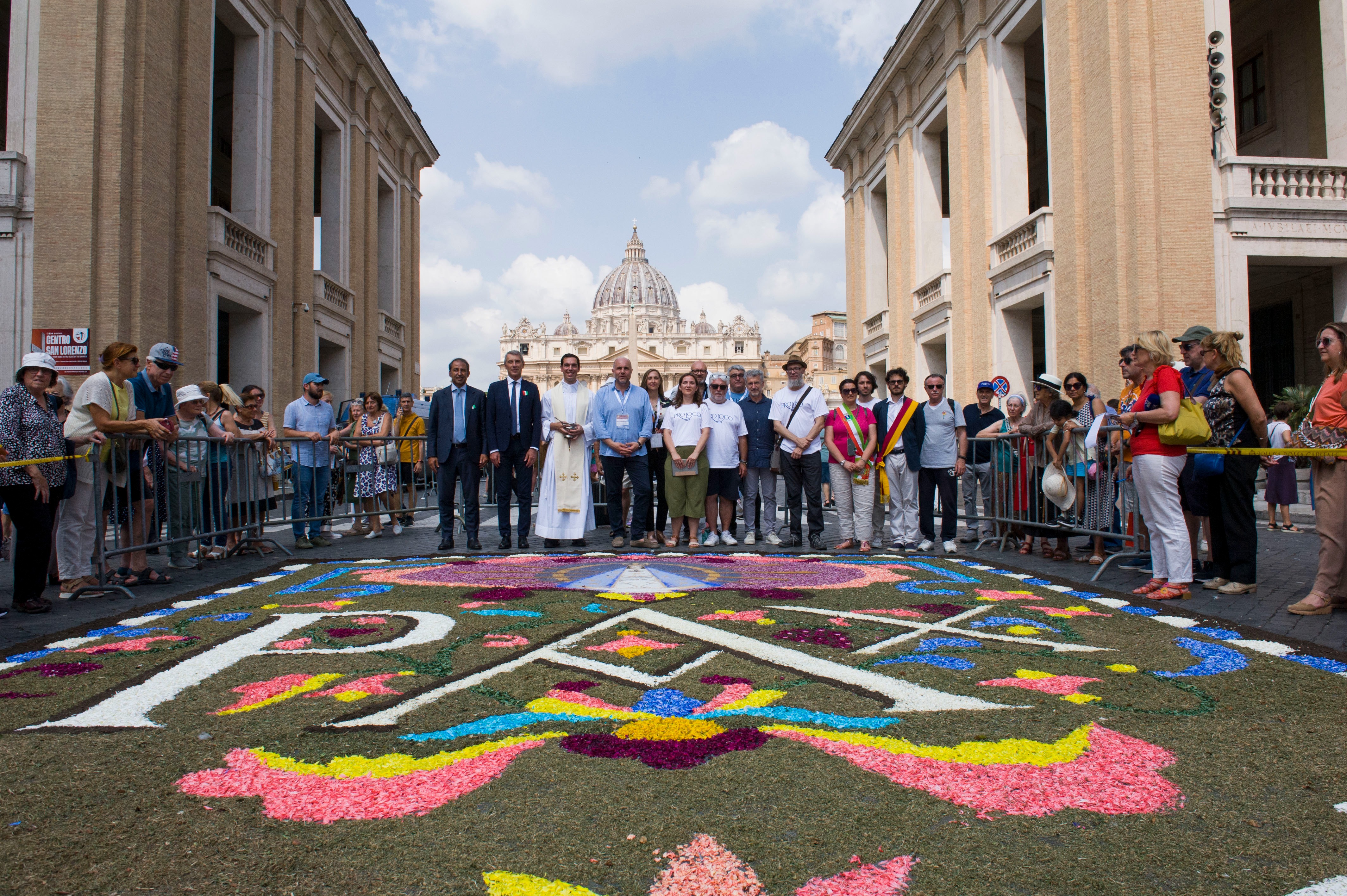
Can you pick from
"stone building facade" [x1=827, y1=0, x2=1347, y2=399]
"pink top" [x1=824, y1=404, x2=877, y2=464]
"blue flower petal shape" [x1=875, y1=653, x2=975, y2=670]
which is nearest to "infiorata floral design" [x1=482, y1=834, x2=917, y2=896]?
"blue flower petal shape" [x1=875, y1=653, x2=975, y2=670]

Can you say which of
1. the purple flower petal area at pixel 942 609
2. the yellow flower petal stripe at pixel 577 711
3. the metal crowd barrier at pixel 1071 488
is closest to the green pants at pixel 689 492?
the metal crowd barrier at pixel 1071 488

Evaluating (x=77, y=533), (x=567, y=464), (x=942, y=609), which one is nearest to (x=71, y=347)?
(x=77, y=533)

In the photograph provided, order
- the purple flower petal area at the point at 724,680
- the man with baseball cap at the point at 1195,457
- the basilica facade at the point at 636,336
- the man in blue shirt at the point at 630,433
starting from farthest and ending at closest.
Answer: the basilica facade at the point at 636,336, the man in blue shirt at the point at 630,433, the man with baseball cap at the point at 1195,457, the purple flower petal area at the point at 724,680

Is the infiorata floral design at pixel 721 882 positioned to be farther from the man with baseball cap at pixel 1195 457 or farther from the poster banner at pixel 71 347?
Result: the poster banner at pixel 71 347

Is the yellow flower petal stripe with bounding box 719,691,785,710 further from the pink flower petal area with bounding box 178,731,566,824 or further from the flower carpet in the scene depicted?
the pink flower petal area with bounding box 178,731,566,824

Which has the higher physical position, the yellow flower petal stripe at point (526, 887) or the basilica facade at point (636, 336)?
the basilica facade at point (636, 336)

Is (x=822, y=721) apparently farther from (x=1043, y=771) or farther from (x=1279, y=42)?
(x=1279, y=42)

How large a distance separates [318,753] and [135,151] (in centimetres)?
1276

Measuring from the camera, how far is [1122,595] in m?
5.51

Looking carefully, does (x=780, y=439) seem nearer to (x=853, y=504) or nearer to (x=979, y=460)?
(x=853, y=504)

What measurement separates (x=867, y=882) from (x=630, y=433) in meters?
6.83

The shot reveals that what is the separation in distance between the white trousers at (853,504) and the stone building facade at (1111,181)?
683cm

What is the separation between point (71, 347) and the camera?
1129 cm

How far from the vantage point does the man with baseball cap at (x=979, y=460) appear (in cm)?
903
